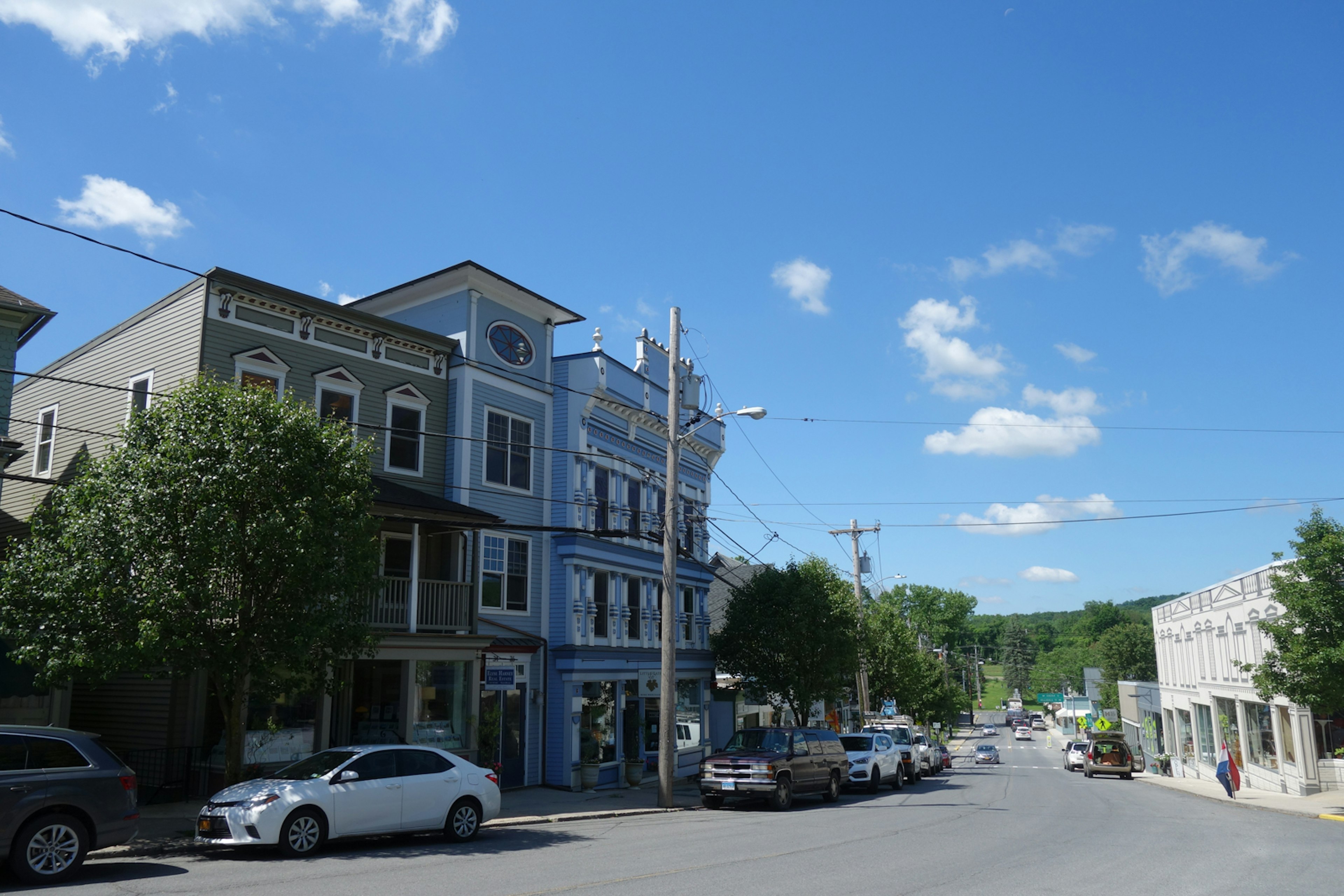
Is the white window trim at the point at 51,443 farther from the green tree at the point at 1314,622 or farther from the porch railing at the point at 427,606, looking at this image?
the green tree at the point at 1314,622

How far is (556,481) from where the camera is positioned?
2620 centimetres

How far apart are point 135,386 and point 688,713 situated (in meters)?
18.9

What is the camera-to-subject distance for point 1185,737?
47.4 metres

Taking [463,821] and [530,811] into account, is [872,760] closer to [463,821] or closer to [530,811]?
[530,811]

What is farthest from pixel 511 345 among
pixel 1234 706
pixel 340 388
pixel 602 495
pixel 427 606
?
pixel 1234 706

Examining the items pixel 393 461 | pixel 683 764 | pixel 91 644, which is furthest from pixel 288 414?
pixel 683 764

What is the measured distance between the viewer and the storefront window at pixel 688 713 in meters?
30.8

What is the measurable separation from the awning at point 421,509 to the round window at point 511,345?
4.62m

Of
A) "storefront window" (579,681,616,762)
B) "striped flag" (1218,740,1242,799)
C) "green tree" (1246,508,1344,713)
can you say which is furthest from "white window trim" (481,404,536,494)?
"striped flag" (1218,740,1242,799)

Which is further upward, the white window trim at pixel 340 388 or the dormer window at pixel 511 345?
the dormer window at pixel 511 345

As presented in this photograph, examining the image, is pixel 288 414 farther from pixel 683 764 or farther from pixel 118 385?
pixel 683 764

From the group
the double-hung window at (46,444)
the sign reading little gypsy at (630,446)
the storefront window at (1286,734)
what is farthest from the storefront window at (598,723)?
the storefront window at (1286,734)

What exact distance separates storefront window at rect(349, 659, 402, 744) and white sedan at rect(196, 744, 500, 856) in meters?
6.31

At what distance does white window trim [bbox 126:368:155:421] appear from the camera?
19859mm
